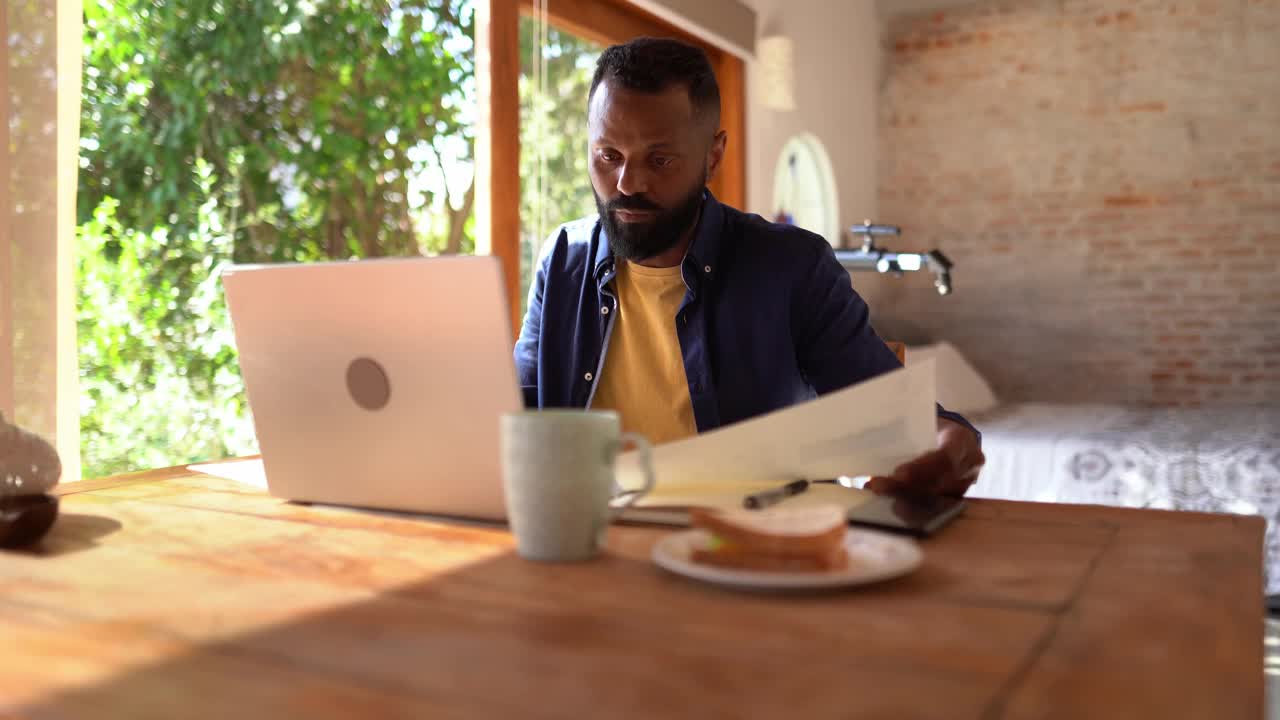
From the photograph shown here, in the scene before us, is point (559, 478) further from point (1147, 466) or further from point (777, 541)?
point (1147, 466)

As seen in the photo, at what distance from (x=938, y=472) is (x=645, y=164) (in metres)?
0.71

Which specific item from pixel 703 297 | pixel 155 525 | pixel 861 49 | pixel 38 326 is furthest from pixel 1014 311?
pixel 155 525

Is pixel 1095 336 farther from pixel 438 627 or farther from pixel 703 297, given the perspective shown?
pixel 438 627

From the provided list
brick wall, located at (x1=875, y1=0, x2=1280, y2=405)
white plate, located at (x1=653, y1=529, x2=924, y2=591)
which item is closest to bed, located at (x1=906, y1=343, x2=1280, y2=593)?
brick wall, located at (x1=875, y1=0, x2=1280, y2=405)

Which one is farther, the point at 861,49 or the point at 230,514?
the point at 861,49

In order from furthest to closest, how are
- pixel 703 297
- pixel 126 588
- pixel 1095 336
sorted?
1. pixel 1095 336
2. pixel 703 297
3. pixel 126 588

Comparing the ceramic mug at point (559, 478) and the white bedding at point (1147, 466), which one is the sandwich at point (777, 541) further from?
the white bedding at point (1147, 466)

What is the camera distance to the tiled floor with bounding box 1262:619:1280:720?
221cm

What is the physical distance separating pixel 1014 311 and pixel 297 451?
4.81 m

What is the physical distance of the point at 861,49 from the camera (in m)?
5.28

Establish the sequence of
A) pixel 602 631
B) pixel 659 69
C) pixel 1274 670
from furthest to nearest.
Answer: pixel 1274 670 < pixel 659 69 < pixel 602 631

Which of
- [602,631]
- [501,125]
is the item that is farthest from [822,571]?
[501,125]

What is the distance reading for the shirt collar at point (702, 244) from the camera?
162 cm

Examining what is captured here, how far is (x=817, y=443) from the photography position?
1.00 meters
